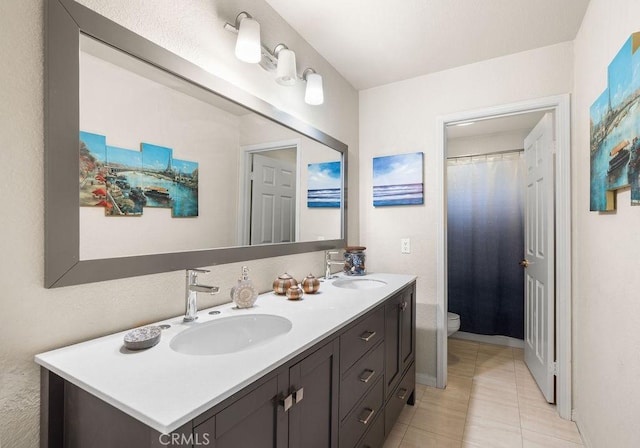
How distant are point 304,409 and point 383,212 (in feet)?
6.29

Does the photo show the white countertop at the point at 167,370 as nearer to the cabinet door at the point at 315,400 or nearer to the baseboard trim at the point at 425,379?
the cabinet door at the point at 315,400

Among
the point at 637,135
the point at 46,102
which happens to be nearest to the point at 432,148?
the point at 637,135

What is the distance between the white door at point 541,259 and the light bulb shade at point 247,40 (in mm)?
2046

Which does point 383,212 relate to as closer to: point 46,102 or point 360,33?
point 360,33

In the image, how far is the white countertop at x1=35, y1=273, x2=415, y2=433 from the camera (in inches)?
26.0

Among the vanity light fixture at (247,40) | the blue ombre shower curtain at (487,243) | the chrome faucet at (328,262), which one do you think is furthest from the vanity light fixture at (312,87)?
the blue ombre shower curtain at (487,243)

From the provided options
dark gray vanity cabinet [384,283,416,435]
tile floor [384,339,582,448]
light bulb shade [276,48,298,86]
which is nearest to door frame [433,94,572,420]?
tile floor [384,339,582,448]

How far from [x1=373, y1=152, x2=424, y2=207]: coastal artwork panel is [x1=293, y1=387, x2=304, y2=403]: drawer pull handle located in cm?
190

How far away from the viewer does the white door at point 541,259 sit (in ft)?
7.16

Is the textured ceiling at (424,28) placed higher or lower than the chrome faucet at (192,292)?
higher

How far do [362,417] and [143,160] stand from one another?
1.42 meters

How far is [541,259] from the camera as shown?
92.8 inches

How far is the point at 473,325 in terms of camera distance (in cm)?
355

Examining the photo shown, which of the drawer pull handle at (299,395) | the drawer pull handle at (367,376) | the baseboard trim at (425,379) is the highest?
the drawer pull handle at (299,395)
